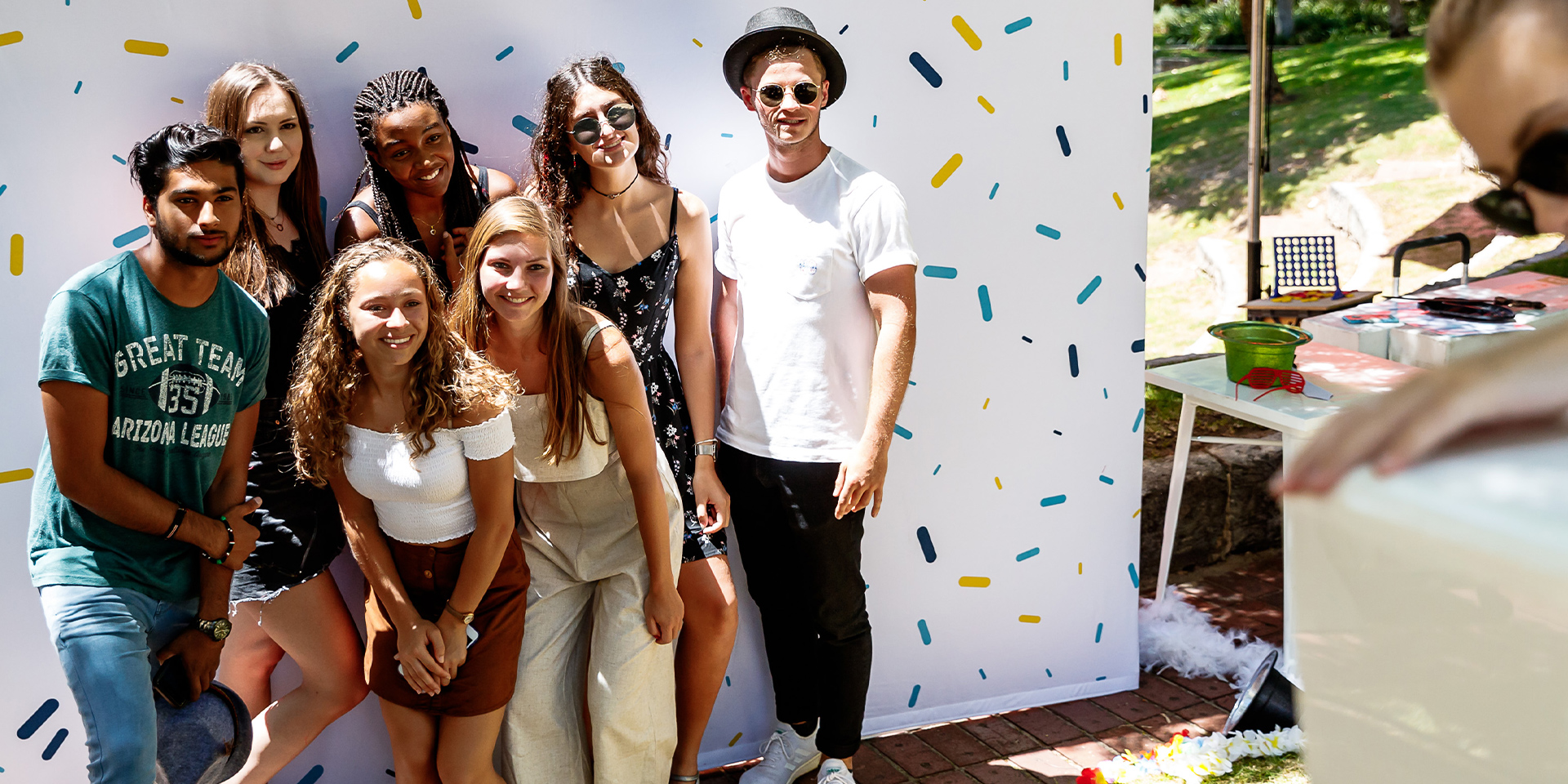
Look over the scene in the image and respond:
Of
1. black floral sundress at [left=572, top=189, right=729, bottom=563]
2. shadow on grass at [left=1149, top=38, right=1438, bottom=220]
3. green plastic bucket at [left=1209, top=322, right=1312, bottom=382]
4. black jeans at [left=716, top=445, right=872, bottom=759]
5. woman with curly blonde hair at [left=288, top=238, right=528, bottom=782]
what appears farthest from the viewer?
shadow on grass at [left=1149, top=38, right=1438, bottom=220]

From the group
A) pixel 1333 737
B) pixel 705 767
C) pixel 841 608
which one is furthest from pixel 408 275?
pixel 1333 737

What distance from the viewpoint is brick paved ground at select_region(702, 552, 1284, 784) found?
3.40m

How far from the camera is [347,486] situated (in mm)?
2523

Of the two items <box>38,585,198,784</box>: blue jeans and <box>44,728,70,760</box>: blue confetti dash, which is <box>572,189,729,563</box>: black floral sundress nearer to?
<box>38,585,198,784</box>: blue jeans

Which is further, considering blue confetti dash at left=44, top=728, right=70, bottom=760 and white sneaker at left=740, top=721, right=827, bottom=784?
white sneaker at left=740, top=721, right=827, bottom=784

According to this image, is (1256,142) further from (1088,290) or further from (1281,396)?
(1088,290)

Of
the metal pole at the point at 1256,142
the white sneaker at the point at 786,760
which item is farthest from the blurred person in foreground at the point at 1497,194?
the metal pole at the point at 1256,142

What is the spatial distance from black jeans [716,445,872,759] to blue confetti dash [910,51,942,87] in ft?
4.10

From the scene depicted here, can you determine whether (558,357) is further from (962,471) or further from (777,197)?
(962,471)

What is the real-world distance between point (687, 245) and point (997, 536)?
1537 millimetres

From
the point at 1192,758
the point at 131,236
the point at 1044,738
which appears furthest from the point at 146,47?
the point at 1192,758

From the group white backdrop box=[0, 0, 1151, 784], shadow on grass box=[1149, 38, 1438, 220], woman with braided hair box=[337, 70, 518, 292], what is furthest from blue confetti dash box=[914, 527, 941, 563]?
shadow on grass box=[1149, 38, 1438, 220]

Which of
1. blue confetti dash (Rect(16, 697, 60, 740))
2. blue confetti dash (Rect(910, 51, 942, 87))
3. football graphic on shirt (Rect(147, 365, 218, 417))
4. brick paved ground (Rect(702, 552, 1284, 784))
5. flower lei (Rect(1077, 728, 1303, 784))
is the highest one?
blue confetti dash (Rect(910, 51, 942, 87))

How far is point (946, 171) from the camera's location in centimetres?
341
